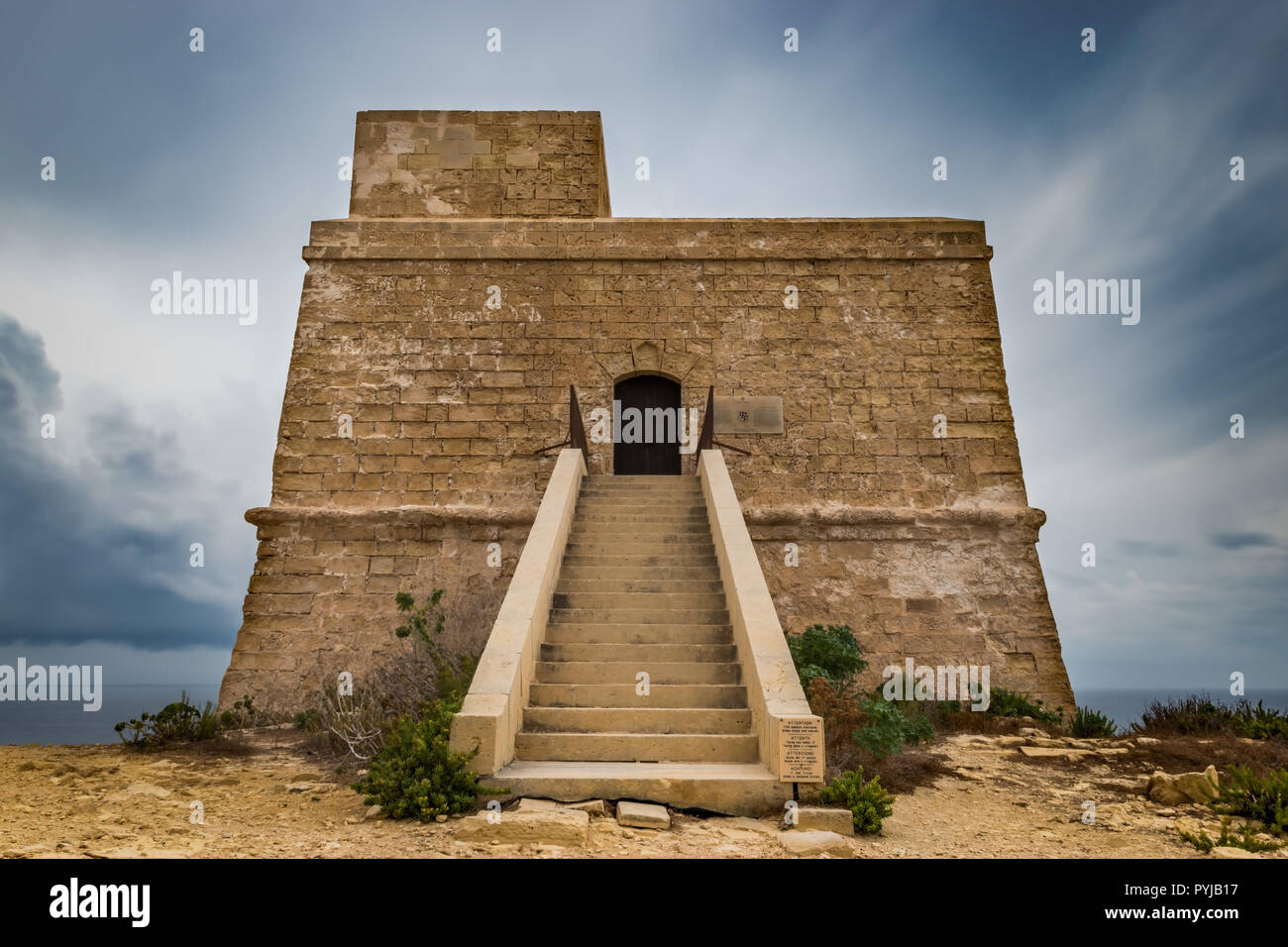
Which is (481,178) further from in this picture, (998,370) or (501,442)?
(998,370)

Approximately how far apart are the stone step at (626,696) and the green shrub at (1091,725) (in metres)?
4.65

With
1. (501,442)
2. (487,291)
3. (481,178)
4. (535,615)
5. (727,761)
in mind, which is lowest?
(727,761)

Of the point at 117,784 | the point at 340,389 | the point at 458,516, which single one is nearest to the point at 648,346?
the point at 458,516

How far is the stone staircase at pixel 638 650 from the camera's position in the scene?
19.1 feet

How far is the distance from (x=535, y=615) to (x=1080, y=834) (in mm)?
4036

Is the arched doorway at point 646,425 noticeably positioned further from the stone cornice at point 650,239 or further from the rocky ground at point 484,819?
the rocky ground at point 484,819

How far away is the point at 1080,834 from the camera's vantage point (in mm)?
5180

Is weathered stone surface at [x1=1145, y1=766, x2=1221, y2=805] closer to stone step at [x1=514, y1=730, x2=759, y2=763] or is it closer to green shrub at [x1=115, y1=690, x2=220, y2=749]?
stone step at [x1=514, y1=730, x2=759, y2=763]

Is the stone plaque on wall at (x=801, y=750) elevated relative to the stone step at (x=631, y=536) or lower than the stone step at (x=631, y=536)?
lower

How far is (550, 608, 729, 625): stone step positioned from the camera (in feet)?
24.1

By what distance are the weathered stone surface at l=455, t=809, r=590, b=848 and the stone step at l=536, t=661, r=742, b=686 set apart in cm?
200

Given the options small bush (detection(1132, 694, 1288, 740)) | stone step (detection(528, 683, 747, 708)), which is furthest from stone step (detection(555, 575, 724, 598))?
small bush (detection(1132, 694, 1288, 740))

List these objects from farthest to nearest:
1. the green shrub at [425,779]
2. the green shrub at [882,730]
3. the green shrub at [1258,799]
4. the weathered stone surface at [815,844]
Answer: the green shrub at [882,730], the green shrub at [1258,799], the green shrub at [425,779], the weathered stone surface at [815,844]

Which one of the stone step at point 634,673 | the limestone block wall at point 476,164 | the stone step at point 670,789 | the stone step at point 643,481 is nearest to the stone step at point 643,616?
the stone step at point 634,673
